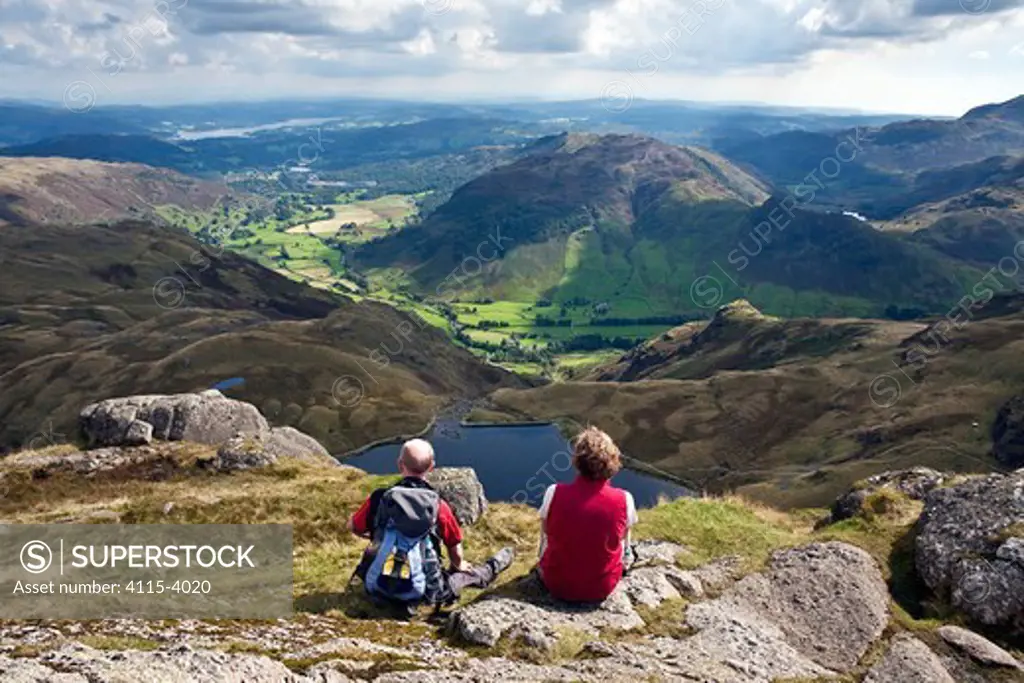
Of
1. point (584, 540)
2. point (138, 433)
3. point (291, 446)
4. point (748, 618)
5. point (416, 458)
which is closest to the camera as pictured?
point (584, 540)

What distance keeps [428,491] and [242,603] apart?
273 inches

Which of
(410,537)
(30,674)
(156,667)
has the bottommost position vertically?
(410,537)

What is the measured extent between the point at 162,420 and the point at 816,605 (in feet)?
189

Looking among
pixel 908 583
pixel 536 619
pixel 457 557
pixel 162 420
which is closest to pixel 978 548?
pixel 908 583

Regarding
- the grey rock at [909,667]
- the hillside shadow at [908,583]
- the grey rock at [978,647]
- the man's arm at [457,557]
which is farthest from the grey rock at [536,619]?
the hillside shadow at [908,583]

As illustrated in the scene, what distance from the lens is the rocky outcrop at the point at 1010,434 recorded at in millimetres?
169500

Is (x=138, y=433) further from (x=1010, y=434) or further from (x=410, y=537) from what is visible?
(x=1010, y=434)

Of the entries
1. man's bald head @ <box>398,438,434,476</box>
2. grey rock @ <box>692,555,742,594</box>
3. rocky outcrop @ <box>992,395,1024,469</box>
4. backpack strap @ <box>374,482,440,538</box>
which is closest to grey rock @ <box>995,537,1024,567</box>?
grey rock @ <box>692,555,742,594</box>

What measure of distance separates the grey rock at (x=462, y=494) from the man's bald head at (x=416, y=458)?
1596cm

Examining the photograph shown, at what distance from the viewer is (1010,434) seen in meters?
179

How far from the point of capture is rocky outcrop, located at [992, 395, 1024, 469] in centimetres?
16950

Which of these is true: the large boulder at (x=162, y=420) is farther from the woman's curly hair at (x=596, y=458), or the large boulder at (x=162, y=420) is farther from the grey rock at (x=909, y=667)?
the grey rock at (x=909, y=667)

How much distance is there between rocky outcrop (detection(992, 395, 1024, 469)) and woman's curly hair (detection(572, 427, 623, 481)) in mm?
188044

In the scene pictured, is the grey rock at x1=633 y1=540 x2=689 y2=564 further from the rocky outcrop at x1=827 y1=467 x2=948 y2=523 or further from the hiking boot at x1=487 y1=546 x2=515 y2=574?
the rocky outcrop at x1=827 y1=467 x2=948 y2=523
